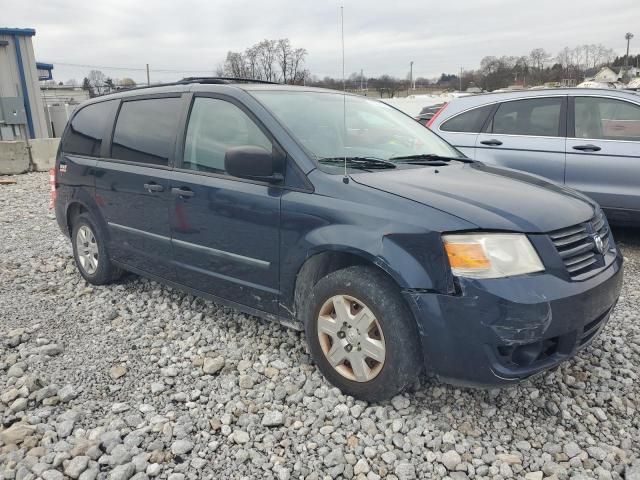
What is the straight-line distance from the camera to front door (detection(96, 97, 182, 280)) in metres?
3.70

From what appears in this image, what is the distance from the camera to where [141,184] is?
381cm

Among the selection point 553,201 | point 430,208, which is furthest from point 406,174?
point 553,201

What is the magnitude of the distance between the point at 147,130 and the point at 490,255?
9.04 ft

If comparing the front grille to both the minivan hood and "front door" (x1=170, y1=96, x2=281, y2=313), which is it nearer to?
the minivan hood

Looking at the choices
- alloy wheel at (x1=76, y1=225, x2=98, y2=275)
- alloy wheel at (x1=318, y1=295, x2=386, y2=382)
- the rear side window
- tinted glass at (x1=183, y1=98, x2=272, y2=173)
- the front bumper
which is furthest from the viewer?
the rear side window

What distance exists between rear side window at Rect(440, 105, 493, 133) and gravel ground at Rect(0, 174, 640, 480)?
296 cm

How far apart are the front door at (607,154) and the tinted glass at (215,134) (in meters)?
3.85

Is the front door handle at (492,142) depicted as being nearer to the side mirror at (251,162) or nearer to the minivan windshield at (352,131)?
the minivan windshield at (352,131)

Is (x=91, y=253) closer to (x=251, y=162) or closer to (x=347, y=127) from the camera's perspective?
(x=251, y=162)

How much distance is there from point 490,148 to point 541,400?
3.79 metres

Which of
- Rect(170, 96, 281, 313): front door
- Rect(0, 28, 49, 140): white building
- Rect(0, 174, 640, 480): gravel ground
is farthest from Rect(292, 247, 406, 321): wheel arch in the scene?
Rect(0, 28, 49, 140): white building

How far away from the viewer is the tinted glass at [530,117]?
18.7 feet

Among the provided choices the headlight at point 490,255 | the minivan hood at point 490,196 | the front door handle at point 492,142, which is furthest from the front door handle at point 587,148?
the headlight at point 490,255

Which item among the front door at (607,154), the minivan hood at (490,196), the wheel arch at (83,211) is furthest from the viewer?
the front door at (607,154)
